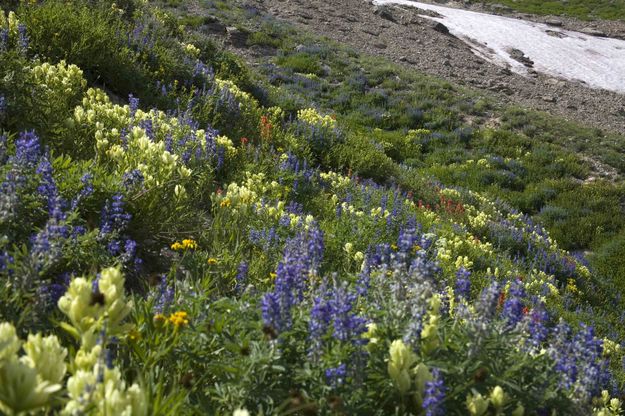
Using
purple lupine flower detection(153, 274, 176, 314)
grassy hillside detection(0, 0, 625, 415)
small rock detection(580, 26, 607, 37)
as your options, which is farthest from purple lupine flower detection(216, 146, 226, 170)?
small rock detection(580, 26, 607, 37)

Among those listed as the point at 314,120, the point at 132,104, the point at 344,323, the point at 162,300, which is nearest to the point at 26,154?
the point at 162,300

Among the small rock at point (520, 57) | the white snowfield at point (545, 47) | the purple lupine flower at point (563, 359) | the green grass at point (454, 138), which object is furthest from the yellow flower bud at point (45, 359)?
the small rock at point (520, 57)

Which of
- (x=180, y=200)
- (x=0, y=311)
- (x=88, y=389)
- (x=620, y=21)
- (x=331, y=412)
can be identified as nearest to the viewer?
(x=88, y=389)

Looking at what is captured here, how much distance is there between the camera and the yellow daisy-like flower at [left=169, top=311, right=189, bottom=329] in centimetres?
235

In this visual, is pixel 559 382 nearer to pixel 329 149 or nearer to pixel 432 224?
pixel 432 224

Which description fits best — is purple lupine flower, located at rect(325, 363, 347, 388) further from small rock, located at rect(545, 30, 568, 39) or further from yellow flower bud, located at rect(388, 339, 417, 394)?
small rock, located at rect(545, 30, 568, 39)

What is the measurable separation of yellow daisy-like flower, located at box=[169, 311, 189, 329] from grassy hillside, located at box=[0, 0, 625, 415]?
0.06ft

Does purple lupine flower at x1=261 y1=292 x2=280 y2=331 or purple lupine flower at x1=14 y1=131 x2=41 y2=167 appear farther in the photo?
purple lupine flower at x1=14 y1=131 x2=41 y2=167

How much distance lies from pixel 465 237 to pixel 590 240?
5.37 meters

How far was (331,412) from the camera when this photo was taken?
2.01 meters

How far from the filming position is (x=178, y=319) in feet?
7.73

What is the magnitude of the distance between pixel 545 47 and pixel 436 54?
11.1m

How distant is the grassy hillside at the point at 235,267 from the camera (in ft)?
6.86

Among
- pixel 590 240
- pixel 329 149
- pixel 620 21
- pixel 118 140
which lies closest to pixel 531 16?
pixel 620 21
